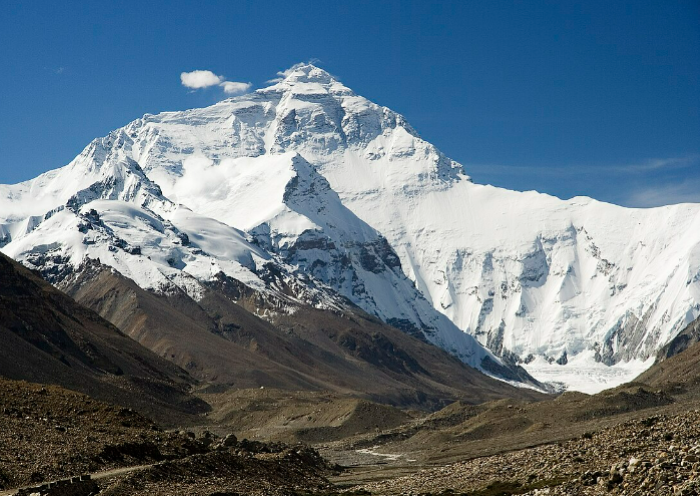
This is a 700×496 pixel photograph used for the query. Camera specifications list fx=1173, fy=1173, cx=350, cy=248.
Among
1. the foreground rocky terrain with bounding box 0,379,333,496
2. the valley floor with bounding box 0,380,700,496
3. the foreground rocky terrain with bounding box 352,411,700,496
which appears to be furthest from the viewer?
the foreground rocky terrain with bounding box 0,379,333,496

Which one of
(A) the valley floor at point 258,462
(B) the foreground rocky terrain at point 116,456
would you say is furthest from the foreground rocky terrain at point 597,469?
(B) the foreground rocky terrain at point 116,456

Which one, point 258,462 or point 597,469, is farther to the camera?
point 258,462

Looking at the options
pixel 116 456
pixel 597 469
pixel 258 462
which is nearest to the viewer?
pixel 597 469

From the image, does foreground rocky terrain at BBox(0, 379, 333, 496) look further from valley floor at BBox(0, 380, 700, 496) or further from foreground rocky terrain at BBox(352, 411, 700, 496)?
foreground rocky terrain at BBox(352, 411, 700, 496)

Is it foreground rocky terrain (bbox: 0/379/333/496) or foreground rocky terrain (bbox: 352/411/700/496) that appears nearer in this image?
foreground rocky terrain (bbox: 352/411/700/496)

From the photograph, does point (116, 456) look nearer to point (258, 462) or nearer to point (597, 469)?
point (258, 462)

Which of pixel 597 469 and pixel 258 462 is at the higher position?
pixel 597 469

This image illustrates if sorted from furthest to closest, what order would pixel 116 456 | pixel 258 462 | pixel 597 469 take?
Answer: pixel 258 462, pixel 116 456, pixel 597 469


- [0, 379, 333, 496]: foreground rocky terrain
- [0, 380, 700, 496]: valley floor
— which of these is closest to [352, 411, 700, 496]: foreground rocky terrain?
[0, 380, 700, 496]: valley floor

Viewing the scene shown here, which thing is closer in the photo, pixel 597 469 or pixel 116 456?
pixel 597 469

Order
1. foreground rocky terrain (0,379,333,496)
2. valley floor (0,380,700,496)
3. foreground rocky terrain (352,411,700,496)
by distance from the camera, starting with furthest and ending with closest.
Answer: foreground rocky terrain (0,379,333,496), valley floor (0,380,700,496), foreground rocky terrain (352,411,700,496)

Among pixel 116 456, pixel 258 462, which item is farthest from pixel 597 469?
pixel 116 456

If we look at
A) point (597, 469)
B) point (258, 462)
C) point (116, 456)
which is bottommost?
point (258, 462)

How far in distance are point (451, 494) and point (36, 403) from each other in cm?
4550
